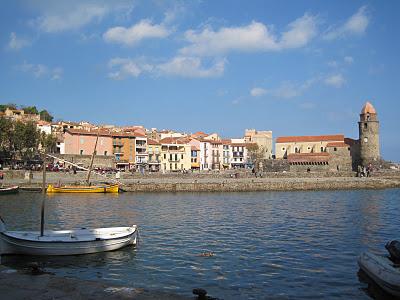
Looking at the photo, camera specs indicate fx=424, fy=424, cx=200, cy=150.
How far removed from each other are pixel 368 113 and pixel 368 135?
21.1 feet

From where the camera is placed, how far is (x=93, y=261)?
1961 centimetres

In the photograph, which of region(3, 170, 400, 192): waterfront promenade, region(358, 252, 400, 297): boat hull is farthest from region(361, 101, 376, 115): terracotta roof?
region(358, 252, 400, 297): boat hull

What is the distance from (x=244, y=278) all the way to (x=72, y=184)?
54.9 meters

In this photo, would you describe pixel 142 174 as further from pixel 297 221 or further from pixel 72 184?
pixel 297 221

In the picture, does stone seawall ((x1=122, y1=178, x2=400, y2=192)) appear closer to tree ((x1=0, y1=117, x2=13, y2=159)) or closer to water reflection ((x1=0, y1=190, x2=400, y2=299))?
water reflection ((x1=0, y1=190, x2=400, y2=299))

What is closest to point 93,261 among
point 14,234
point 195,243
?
point 14,234

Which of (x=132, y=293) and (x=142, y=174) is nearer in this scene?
(x=132, y=293)

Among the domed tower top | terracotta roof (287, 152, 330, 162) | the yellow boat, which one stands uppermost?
the domed tower top

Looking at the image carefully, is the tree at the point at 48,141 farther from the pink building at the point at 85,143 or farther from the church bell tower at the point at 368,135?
the church bell tower at the point at 368,135

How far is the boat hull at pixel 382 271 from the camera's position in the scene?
1396 cm

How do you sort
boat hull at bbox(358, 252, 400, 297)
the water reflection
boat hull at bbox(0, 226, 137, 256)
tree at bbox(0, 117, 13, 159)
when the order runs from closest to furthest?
boat hull at bbox(358, 252, 400, 297), the water reflection, boat hull at bbox(0, 226, 137, 256), tree at bbox(0, 117, 13, 159)

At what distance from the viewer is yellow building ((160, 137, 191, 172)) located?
10844 cm

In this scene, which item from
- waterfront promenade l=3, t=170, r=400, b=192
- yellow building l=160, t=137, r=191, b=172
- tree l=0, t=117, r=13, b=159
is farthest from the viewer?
yellow building l=160, t=137, r=191, b=172

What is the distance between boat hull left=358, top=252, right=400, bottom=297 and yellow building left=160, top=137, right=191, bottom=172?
91757 millimetres
